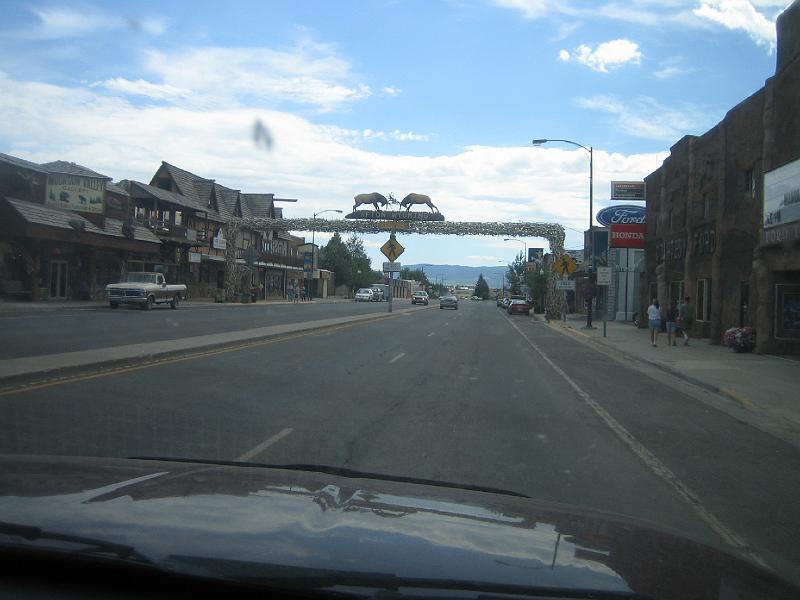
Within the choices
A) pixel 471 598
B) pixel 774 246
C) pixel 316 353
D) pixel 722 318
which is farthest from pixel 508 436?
pixel 722 318

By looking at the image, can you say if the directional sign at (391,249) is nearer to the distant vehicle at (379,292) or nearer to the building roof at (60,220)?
the building roof at (60,220)

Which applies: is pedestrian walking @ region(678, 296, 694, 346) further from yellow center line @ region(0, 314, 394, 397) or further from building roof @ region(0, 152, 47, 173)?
building roof @ region(0, 152, 47, 173)

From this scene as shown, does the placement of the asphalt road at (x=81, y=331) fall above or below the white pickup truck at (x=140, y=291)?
below

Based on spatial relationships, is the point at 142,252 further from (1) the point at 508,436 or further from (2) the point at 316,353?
(1) the point at 508,436

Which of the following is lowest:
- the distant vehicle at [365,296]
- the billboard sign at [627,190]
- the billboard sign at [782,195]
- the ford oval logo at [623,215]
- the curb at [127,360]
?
the curb at [127,360]

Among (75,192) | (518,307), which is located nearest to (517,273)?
(518,307)

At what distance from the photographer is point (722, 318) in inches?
1055

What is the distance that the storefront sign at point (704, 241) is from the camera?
90.8 feet

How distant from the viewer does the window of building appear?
94.8 feet

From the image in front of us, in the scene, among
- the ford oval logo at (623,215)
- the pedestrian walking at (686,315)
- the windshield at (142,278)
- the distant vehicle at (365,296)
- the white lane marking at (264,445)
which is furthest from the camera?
the distant vehicle at (365,296)

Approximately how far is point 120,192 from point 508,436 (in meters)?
43.8

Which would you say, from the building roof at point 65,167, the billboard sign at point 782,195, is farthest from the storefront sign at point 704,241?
the building roof at point 65,167

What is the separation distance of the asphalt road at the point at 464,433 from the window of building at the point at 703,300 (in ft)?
46.4

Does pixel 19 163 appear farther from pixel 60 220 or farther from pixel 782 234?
pixel 782 234
